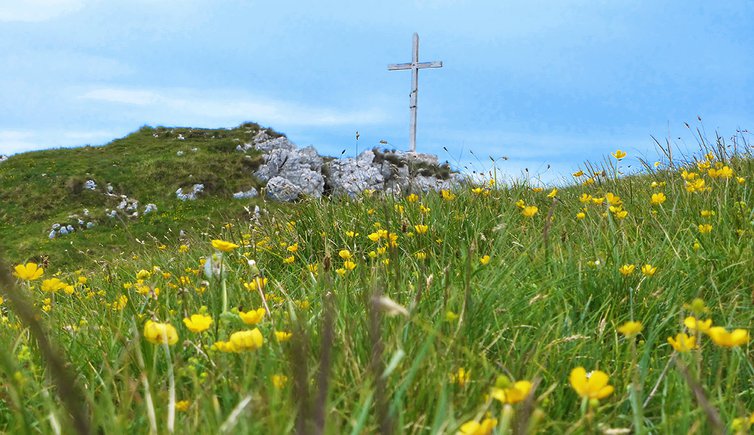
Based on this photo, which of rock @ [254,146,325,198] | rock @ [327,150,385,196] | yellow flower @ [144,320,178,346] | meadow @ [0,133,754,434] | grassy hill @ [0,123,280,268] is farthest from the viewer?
rock @ [254,146,325,198]

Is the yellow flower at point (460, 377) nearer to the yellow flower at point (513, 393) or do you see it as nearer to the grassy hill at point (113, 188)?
the yellow flower at point (513, 393)

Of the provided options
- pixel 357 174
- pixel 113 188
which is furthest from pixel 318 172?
pixel 113 188

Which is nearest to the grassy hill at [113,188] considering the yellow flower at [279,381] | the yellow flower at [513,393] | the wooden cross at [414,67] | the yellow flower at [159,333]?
the wooden cross at [414,67]

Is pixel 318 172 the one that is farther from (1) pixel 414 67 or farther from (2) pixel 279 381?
(2) pixel 279 381

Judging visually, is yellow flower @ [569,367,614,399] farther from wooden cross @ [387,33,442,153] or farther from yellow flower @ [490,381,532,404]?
wooden cross @ [387,33,442,153]

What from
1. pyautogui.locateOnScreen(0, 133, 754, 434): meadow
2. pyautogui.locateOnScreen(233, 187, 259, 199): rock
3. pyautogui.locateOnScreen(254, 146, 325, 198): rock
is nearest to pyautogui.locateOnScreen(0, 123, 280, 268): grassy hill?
pyautogui.locateOnScreen(233, 187, 259, 199): rock

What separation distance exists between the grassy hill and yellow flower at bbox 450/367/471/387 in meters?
20.7

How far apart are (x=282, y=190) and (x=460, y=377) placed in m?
25.3

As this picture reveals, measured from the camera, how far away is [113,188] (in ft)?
93.8

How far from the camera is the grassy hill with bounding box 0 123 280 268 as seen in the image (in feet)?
75.6

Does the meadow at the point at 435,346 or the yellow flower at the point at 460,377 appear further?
the yellow flower at the point at 460,377

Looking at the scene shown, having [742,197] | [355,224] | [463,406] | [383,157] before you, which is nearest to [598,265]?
[463,406]

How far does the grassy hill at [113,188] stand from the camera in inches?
907

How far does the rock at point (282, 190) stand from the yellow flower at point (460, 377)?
24814 millimetres
